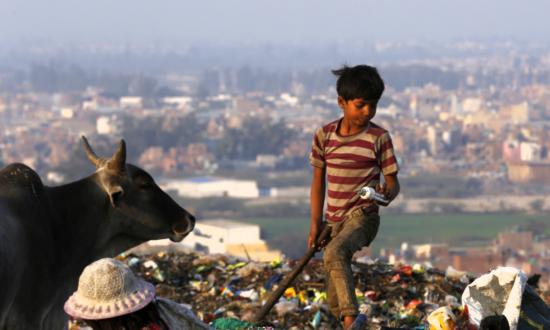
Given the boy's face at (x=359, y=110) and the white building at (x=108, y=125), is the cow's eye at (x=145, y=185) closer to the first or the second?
the boy's face at (x=359, y=110)

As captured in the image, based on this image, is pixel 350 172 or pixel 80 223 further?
pixel 80 223

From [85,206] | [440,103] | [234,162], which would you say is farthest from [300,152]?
[85,206]

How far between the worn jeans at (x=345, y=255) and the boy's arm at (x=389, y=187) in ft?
0.53

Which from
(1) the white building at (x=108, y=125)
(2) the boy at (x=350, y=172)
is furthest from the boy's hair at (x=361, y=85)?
(1) the white building at (x=108, y=125)

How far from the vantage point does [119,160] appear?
19.3 ft

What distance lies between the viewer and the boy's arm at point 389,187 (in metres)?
5.30

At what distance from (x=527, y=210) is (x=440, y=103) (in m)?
62.5

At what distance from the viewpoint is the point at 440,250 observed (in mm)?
42750

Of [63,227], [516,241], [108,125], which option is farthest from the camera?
[108,125]

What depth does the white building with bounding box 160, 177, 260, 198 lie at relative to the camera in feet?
227

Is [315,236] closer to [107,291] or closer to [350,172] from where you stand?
[350,172]

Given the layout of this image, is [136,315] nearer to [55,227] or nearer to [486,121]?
[55,227]

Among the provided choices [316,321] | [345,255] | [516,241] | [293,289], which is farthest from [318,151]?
Answer: [516,241]

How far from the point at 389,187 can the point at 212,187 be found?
6639cm
